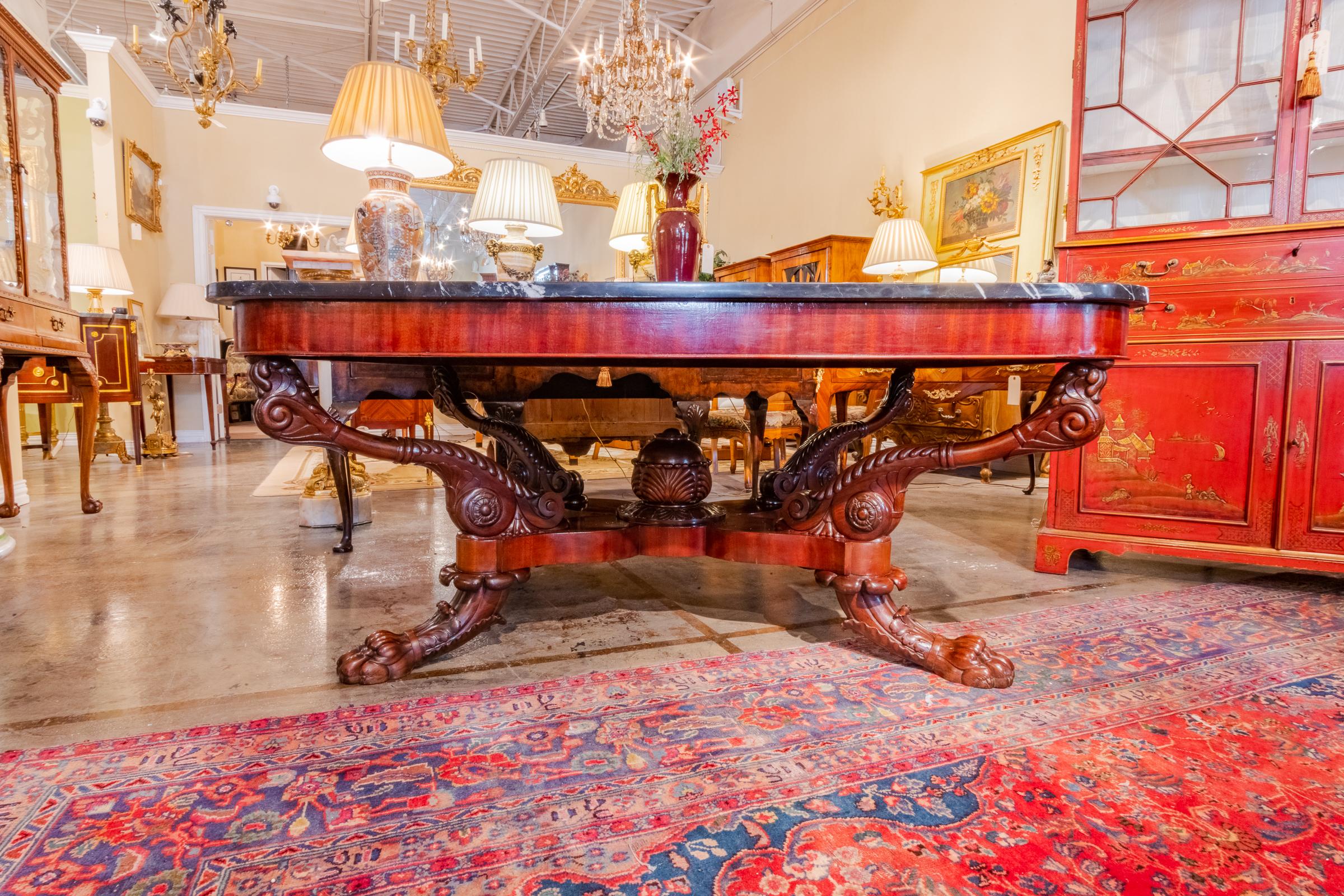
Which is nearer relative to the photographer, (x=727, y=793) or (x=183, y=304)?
(x=727, y=793)

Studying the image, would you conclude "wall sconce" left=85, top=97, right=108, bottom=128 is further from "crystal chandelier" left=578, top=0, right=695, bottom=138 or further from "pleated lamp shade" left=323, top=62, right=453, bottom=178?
"pleated lamp shade" left=323, top=62, right=453, bottom=178

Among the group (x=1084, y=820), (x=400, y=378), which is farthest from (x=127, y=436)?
(x=1084, y=820)

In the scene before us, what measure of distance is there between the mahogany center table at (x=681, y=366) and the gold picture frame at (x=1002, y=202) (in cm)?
328

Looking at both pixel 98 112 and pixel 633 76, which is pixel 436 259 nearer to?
pixel 98 112

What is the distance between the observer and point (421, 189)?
27.7 ft

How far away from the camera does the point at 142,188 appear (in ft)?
21.0

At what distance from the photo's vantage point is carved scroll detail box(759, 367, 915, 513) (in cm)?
177

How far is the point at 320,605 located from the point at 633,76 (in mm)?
4965

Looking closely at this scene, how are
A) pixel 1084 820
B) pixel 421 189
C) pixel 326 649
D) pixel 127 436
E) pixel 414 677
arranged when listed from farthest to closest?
pixel 421 189
pixel 127 436
pixel 326 649
pixel 414 677
pixel 1084 820

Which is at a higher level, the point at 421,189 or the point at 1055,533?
the point at 421,189

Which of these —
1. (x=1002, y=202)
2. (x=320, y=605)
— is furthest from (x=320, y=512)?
(x=1002, y=202)

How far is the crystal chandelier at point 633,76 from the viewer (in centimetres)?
529

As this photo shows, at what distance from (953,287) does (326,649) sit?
1.52 m

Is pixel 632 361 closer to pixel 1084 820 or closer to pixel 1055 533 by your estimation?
pixel 1084 820
